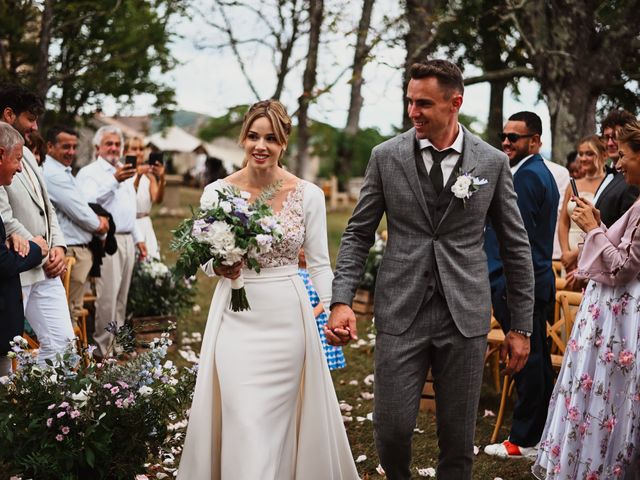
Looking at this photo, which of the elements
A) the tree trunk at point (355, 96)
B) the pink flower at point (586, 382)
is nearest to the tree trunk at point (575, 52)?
the tree trunk at point (355, 96)

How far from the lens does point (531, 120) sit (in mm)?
6305

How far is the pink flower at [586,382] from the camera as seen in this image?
17.2 ft

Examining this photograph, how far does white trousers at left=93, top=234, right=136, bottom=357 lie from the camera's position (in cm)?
871

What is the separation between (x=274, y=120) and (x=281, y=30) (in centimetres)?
1407

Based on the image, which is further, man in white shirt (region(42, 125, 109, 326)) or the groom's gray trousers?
man in white shirt (region(42, 125, 109, 326))

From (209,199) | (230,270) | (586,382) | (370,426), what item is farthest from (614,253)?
(370,426)

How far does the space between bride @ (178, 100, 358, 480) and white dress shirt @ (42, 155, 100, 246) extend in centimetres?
346

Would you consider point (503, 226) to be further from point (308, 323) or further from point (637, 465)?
point (637, 465)

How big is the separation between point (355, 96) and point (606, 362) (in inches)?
933

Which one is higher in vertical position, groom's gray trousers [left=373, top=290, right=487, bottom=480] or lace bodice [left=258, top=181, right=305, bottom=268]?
lace bodice [left=258, top=181, right=305, bottom=268]

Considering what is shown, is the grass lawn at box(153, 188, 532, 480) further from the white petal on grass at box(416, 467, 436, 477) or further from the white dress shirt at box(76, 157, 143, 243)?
the white dress shirt at box(76, 157, 143, 243)

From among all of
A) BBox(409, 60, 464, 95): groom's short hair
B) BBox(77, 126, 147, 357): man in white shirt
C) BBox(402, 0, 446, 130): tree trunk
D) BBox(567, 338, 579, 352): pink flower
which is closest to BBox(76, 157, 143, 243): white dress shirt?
BBox(77, 126, 147, 357): man in white shirt

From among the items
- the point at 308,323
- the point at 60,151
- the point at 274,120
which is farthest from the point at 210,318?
the point at 60,151

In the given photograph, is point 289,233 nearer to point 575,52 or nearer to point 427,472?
point 427,472
